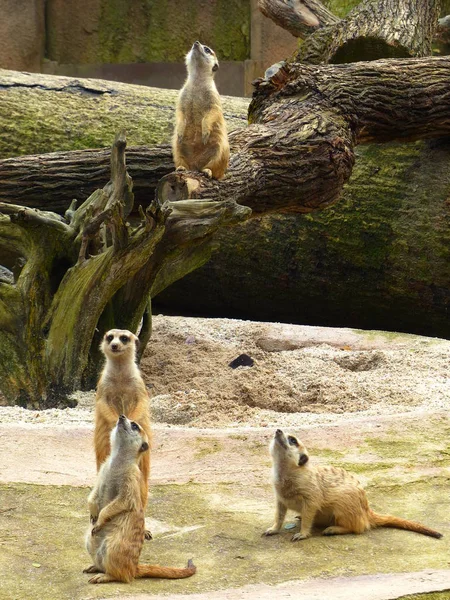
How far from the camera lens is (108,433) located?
11.8 ft

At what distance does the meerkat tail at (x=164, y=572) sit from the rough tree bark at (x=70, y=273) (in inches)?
90.4

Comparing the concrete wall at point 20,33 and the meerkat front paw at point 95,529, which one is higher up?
the concrete wall at point 20,33

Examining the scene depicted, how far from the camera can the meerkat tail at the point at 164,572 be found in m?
2.85

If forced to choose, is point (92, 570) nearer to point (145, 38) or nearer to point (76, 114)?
point (76, 114)

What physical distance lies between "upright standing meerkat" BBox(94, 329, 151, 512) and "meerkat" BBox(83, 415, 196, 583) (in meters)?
0.45

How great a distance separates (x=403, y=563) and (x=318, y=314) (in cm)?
471

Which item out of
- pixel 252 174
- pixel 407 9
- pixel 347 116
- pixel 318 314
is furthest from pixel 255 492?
pixel 407 9

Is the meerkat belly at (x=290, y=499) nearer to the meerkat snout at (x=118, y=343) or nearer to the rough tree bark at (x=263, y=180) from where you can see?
the meerkat snout at (x=118, y=343)

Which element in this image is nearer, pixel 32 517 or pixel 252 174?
pixel 32 517

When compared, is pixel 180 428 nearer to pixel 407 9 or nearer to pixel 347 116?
pixel 347 116

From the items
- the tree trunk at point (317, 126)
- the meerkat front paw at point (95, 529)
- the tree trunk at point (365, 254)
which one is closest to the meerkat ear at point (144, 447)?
the meerkat front paw at point (95, 529)

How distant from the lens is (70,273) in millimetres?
5141

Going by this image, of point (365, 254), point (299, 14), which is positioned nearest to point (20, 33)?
point (299, 14)

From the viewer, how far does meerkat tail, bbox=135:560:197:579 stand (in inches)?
112
